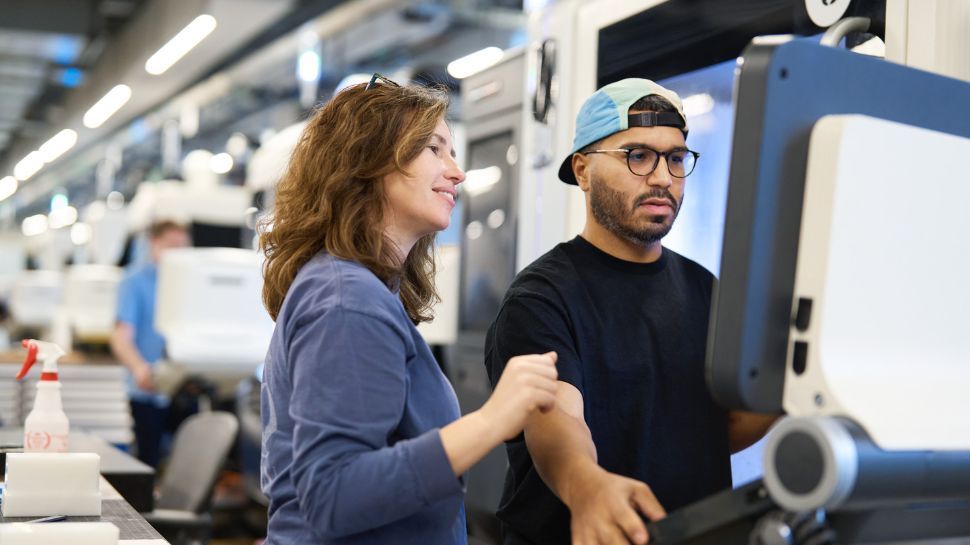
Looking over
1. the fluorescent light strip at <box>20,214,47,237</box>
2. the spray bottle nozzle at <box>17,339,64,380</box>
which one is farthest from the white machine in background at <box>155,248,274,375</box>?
the fluorescent light strip at <box>20,214,47,237</box>

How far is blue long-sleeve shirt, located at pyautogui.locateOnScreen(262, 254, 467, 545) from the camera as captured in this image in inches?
48.6

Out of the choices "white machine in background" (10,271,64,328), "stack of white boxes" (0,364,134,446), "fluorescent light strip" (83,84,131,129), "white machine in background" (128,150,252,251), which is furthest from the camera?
"white machine in background" (10,271,64,328)

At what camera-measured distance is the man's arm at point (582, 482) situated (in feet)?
4.22

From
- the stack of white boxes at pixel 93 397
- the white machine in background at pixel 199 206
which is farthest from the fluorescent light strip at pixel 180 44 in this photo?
the stack of white boxes at pixel 93 397

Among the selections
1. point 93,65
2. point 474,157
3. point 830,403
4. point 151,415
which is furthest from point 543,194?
point 93,65

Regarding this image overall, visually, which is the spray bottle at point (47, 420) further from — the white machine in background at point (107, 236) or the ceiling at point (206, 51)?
the white machine in background at point (107, 236)

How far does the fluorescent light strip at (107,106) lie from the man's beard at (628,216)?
832cm

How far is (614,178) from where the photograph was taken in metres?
1.73

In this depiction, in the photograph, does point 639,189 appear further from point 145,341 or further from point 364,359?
point 145,341

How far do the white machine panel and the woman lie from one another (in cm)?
35

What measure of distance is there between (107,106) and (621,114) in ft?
30.1

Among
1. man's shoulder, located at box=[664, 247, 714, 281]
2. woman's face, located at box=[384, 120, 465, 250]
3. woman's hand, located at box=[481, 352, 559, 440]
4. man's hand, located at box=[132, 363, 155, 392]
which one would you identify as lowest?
man's hand, located at box=[132, 363, 155, 392]

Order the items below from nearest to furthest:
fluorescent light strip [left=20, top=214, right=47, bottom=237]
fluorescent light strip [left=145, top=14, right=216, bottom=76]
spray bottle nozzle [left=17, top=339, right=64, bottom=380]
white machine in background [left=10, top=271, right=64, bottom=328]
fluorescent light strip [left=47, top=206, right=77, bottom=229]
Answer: spray bottle nozzle [left=17, top=339, right=64, bottom=380], fluorescent light strip [left=145, top=14, right=216, bottom=76], white machine in background [left=10, top=271, right=64, bottom=328], fluorescent light strip [left=47, top=206, right=77, bottom=229], fluorescent light strip [left=20, top=214, right=47, bottom=237]

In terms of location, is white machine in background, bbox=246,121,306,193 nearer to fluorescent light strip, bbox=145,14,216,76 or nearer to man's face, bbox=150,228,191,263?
man's face, bbox=150,228,191,263
